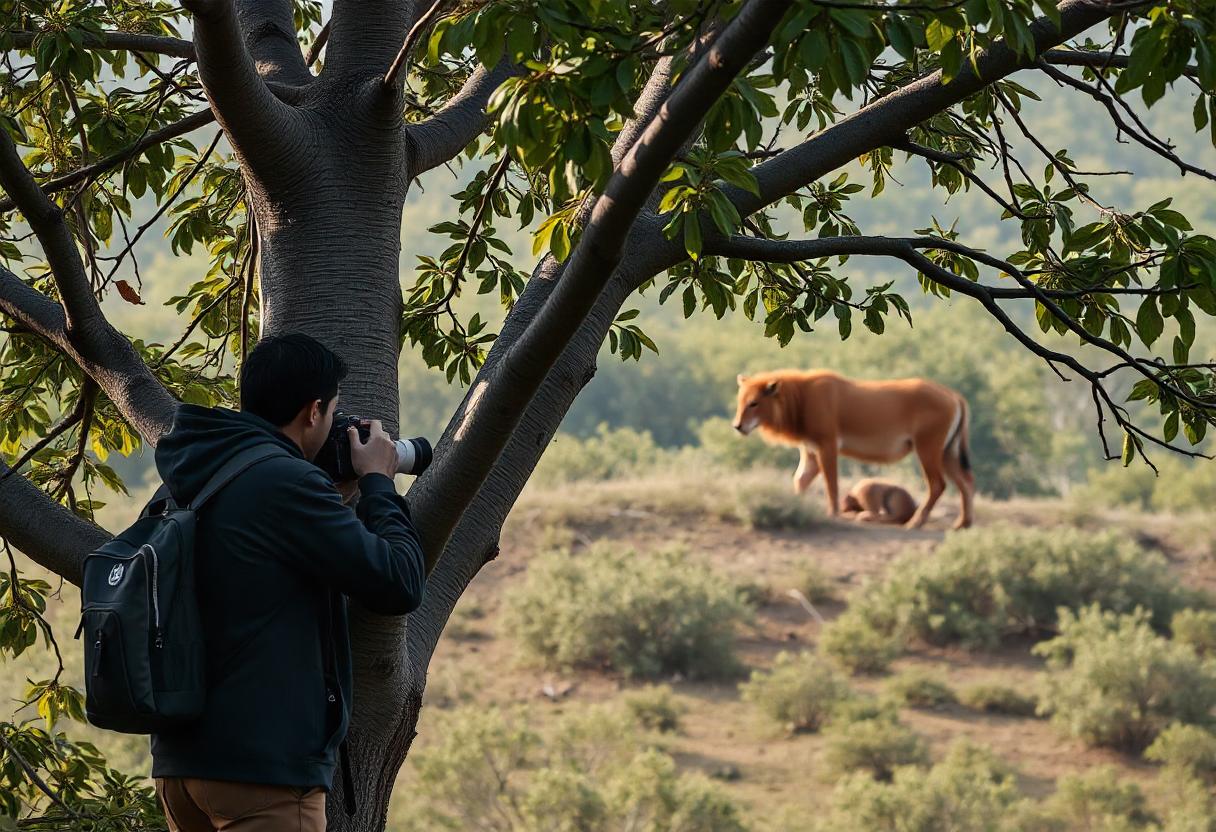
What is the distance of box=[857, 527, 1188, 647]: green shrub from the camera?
14.9 meters

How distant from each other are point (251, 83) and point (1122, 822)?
1073cm

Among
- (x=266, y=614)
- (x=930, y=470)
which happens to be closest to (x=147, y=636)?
(x=266, y=614)

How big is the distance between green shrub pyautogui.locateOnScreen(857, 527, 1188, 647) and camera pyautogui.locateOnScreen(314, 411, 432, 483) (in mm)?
12923

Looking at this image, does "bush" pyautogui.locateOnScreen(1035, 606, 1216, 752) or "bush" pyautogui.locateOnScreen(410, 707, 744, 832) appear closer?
"bush" pyautogui.locateOnScreen(410, 707, 744, 832)

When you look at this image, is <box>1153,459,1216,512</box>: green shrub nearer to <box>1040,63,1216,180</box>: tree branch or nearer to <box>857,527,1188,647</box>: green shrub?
<box>857,527,1188,647</box>: green shrub

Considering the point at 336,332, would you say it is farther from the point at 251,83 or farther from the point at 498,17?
the point at 498,17

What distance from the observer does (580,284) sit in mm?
1934

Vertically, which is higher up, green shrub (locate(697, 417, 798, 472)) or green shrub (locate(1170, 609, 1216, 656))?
green shrub (locate(697, 417, 798, 472))

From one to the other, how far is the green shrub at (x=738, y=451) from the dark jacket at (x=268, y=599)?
34.7 meters

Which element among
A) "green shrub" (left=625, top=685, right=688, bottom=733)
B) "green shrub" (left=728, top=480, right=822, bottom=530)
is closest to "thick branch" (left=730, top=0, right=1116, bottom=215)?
"green shrub" (left=625, top=685, right=688, bottom=733)

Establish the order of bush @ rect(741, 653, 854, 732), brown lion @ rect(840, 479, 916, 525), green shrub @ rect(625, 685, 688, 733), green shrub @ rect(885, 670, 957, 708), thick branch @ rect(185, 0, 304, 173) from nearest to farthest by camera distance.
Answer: thick branch @ rect(185, 0, 304, 173), bush @ rect(741, 653, 854, 732), green shrub @ rect(625, 685, 688, 733), green shrub @ rect(885, 670, 957, 708), brown lion @ rect(840, 479, 916, 525)

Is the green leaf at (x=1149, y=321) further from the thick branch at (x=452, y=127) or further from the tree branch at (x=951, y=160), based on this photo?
the thick branch at (x=452, y=127)

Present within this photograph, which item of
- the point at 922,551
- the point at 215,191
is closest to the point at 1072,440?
the point at 922,551

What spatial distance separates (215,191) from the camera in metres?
4.45
